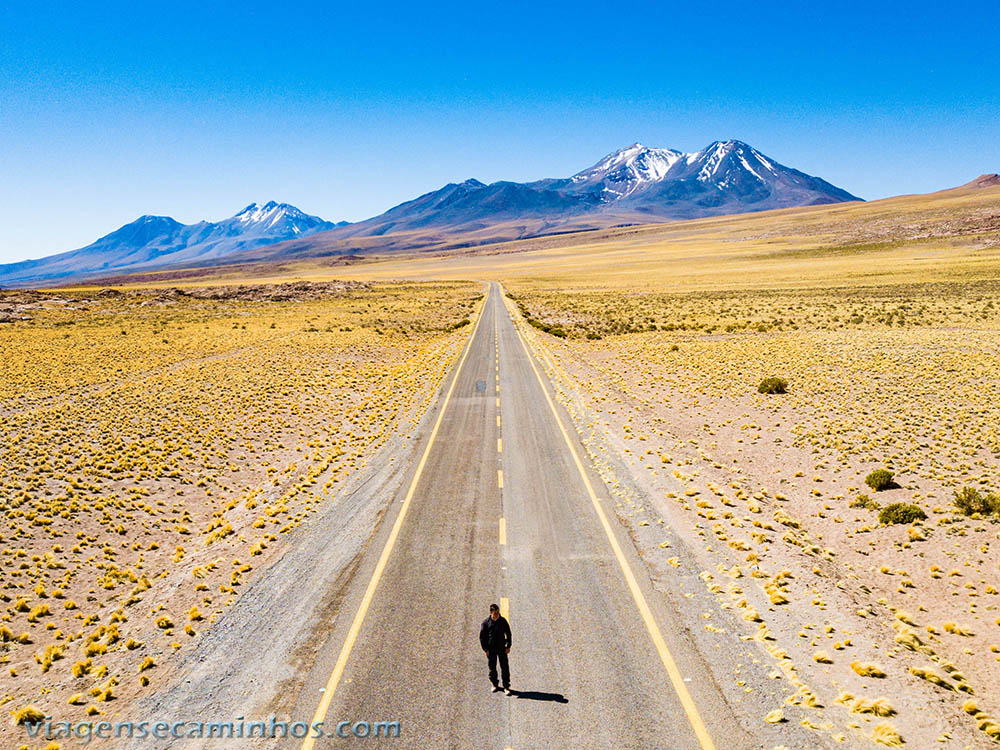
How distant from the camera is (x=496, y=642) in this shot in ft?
27.6

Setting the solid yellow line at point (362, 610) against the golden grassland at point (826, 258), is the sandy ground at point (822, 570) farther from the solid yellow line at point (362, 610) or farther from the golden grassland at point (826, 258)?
the golden grassland at point (826, 258)

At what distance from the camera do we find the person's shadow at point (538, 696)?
8438 millimetres

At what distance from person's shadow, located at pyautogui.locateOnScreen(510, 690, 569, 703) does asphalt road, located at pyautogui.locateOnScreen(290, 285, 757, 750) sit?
2 cm

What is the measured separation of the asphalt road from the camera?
26.1ft

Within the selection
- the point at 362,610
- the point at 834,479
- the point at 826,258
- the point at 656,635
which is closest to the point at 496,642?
the point at 656,635

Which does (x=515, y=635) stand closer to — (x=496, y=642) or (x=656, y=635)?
(x=496, y=642)

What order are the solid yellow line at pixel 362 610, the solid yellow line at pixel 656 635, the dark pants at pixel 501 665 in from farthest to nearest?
the dark pants at pixel 501 665 < the solid yellow line at pixel 362 610 < the solid yellow line at pixel 656 635

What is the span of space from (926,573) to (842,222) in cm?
20973

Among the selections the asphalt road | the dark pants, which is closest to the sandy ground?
the asphalt road

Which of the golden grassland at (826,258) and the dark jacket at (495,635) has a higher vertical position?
the golden grassland at (826,258)

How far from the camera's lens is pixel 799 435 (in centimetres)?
2136

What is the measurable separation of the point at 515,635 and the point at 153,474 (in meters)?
15.8

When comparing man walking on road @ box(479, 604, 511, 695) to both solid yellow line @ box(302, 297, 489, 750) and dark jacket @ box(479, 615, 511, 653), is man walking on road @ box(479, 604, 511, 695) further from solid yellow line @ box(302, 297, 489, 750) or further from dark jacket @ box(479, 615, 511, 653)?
solid yellow line @ box(302, 297, 489, 750)

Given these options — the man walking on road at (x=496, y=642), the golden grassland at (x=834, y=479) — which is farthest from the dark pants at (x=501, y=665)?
the golden grassland at (x=834, y=479)
